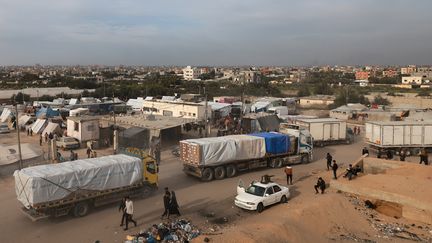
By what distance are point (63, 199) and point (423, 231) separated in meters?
13.2

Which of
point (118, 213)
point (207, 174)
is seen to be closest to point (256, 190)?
point (207, 174)

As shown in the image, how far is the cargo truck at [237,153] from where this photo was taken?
2094 centimetres

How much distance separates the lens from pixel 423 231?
49.9ft

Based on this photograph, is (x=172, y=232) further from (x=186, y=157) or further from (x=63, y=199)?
(x=186, y=157)

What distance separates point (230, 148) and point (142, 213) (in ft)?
23.1

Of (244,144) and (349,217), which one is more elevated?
(244,144)

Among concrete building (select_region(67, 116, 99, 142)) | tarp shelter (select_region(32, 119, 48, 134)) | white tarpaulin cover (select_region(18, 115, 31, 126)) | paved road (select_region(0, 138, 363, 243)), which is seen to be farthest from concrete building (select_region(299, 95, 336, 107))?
paved road (select_region(0, 138, 363, 243))

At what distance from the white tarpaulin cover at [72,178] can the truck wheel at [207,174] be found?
15.0ft

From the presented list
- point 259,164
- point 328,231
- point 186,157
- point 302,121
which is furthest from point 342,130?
point 328,231

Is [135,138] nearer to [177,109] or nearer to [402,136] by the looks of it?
[177,109]

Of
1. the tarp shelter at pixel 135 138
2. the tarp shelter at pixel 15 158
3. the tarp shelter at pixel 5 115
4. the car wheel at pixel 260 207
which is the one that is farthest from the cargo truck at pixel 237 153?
the tarp shelter at pixel 5 115

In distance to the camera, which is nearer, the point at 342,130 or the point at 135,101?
the point at 342,130

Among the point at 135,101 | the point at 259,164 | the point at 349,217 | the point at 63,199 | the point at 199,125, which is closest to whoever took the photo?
the point at 63,199

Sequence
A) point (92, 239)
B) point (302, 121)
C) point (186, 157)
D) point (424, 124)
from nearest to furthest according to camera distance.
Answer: point (92, 239)
point (186, 157)
point (424, 124)
point (302, 121)
